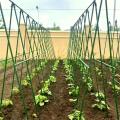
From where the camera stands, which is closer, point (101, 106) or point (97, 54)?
point (101, 106)

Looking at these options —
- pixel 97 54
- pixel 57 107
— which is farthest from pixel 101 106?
pixel 97 54

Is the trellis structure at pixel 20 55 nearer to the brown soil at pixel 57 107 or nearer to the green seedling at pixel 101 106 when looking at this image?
the brown soil at pixel 57 107

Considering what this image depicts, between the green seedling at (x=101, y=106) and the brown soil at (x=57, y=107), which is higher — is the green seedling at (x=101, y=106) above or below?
above

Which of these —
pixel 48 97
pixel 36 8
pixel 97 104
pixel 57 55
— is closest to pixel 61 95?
pixel 48 97

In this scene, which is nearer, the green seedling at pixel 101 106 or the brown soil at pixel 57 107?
the brown soil at pixel 57 107

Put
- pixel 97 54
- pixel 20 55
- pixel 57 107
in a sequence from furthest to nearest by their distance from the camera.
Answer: pixel 97 54, pixel 20 55, pixel 57 107

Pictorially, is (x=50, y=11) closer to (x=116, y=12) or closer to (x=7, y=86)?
(x=116, y=12)

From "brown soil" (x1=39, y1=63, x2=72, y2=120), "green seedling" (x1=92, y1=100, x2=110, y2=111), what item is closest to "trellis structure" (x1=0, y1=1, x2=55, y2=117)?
"brown soil" (x1=39, y1=63, x2=72, y2=120)

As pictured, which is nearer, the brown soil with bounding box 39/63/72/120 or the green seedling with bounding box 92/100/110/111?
the brown soil with bounding box 39/63/72/120

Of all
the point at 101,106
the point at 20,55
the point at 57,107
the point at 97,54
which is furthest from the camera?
the point at 97,54

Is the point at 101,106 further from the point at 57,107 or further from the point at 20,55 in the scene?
the point at 20,55

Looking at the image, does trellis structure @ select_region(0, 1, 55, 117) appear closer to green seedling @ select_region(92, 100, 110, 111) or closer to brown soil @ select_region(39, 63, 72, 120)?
brown soil @ select_region(39, 63, 72, 120)

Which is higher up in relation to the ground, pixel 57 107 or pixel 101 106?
pixel 101 106

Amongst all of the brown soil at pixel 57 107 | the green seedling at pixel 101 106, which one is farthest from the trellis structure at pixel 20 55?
the green seedling at pixel 101 106
